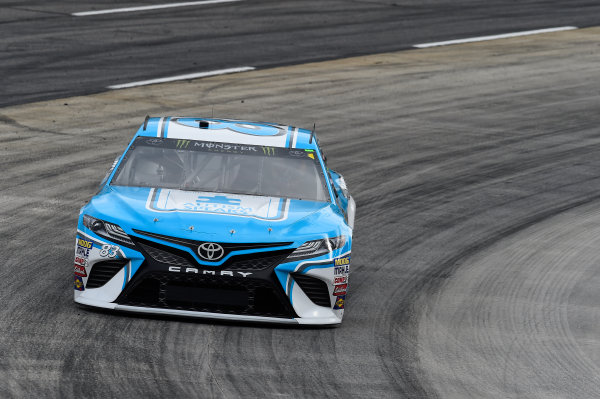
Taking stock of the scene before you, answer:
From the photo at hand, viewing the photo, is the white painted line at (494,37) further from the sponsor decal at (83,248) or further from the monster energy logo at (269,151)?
the sponsor decal at (83,248)

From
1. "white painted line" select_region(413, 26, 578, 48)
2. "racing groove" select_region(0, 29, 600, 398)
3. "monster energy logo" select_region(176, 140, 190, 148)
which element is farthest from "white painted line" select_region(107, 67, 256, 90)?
"monster energy logo" select_region(176, 140, 190, 148)

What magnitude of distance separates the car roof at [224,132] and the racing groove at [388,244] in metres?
1.36

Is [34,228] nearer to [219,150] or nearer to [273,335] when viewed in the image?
[219,150]

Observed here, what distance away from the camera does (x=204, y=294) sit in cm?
792

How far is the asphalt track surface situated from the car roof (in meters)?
8.53

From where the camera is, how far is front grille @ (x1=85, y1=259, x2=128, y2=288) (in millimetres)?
7961

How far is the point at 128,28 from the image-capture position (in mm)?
24953

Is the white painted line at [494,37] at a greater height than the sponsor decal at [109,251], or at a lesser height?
greater

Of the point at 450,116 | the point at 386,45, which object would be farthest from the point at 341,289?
the point at 386,45

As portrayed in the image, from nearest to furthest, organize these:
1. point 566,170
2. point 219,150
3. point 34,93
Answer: point 219,150, point 566,170, point 34,93

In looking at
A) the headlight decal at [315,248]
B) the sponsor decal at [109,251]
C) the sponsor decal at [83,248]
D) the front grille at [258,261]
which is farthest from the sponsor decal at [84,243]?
the headlight decal at [315,248]

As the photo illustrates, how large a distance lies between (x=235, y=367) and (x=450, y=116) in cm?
1157

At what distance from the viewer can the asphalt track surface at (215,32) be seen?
20.3 meters

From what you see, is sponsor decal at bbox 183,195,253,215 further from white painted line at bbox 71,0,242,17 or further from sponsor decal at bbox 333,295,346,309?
white painted line at bbox 71,0,242,17
